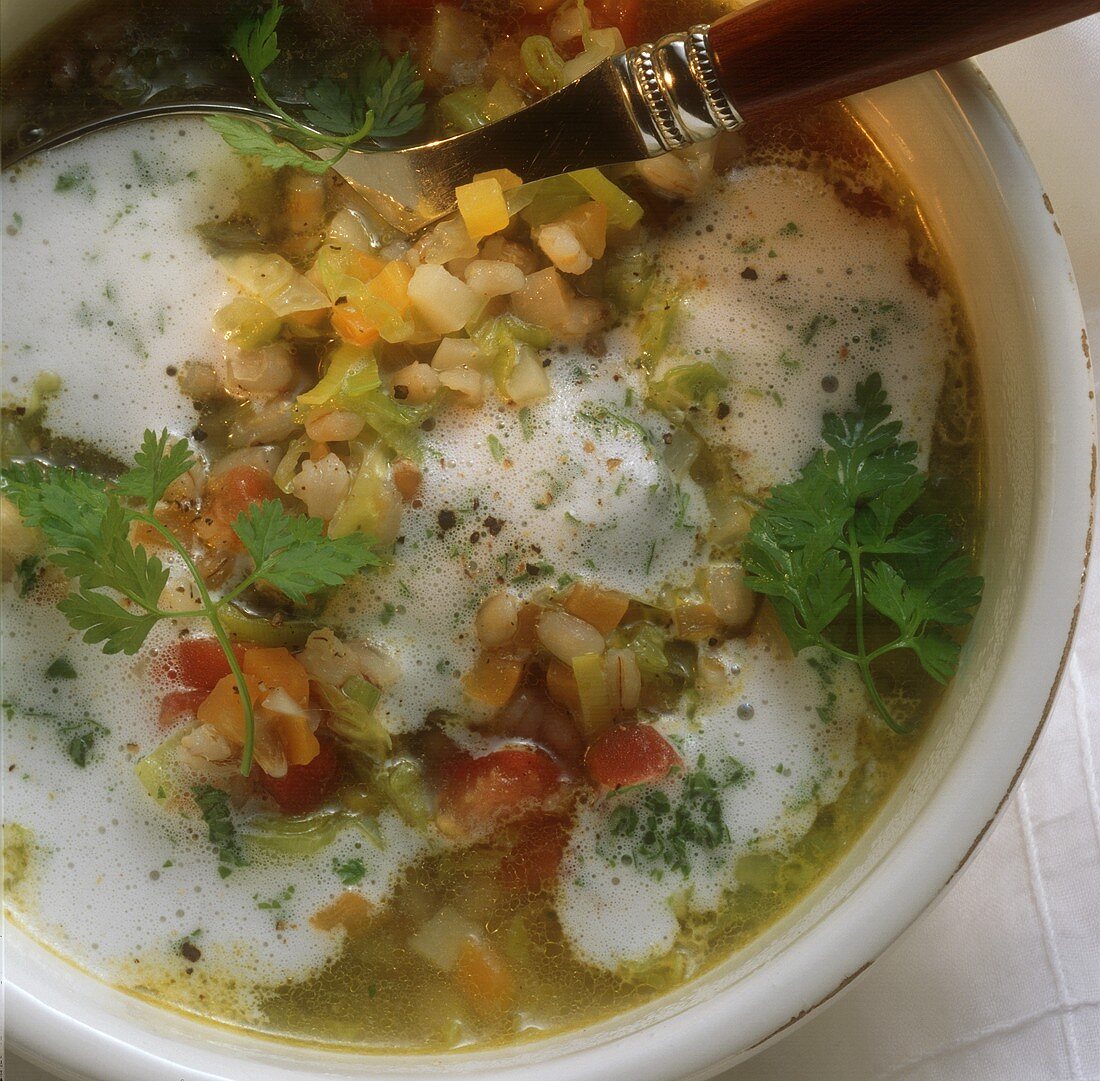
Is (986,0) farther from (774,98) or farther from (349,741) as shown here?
(349,741)

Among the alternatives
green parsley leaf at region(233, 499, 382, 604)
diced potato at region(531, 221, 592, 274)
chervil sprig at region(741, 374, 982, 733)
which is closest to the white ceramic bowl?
chervil sprig at region(741, 374, 982, 733)

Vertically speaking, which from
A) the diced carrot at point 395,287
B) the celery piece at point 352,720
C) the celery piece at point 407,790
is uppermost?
the diced carrot at point 395,287

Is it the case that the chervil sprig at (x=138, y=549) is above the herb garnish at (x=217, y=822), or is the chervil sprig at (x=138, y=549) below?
above

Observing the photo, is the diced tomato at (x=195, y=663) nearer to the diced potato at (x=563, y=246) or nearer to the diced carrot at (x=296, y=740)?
the diced carrot at (x=296, y=740)

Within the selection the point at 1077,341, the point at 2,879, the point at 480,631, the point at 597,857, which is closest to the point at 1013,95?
the point at 1077,341

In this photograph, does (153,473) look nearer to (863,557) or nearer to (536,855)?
(536,855)

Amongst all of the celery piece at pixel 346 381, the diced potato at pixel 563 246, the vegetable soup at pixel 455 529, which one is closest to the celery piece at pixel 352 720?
the vegetable soup at pixel 455 529

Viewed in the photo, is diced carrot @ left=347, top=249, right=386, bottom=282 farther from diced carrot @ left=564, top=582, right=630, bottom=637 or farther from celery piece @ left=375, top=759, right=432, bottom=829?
celery piece @ left=375, top=759, right=432, bottom=829
